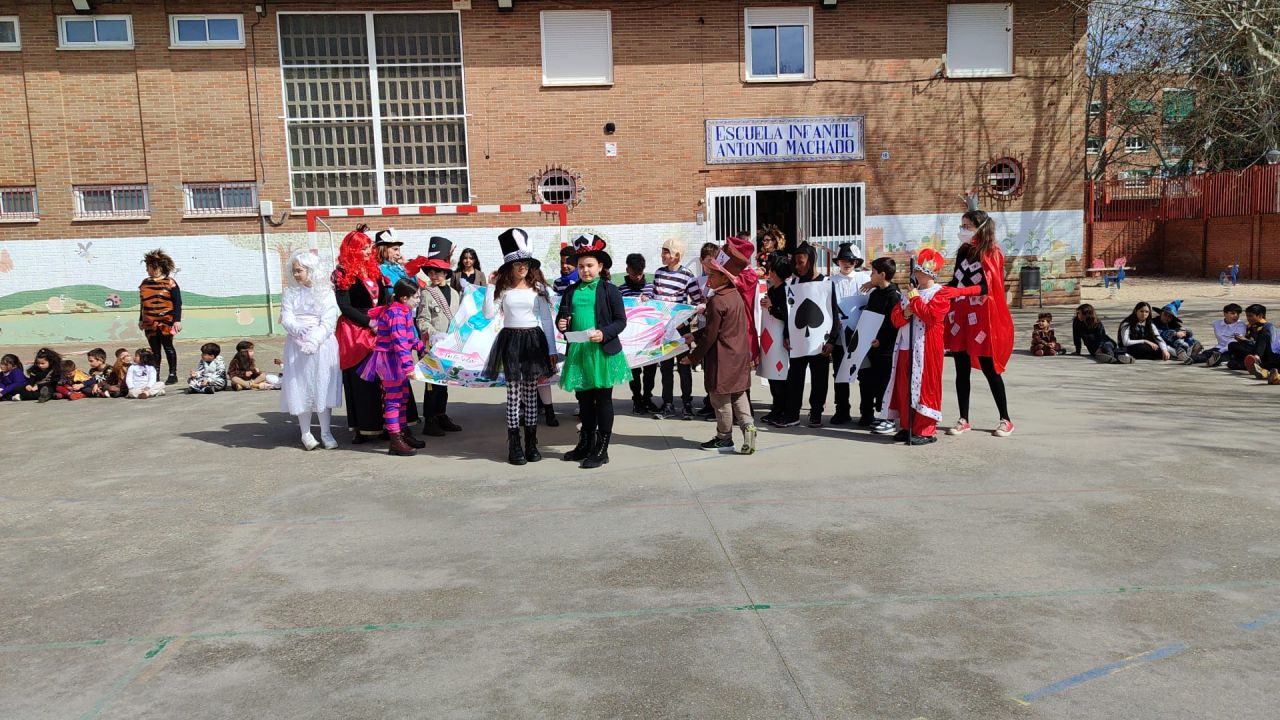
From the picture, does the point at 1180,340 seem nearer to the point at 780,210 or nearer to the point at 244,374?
the point at 780,210

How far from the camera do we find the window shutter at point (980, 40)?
1909 centimetres

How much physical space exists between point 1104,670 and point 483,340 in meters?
5.68

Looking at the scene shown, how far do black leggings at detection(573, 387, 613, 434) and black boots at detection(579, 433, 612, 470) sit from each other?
55mm

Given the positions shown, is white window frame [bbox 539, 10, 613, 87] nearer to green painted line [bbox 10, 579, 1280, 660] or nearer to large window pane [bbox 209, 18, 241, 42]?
large window pane [bbox 209, 18, 241, 42]

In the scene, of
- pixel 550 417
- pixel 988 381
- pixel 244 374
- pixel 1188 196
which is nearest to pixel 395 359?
pixel 550 417

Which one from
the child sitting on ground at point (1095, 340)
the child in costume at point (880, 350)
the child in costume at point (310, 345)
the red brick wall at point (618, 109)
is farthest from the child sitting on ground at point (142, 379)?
the child sitting on ground at point (1095, 340)

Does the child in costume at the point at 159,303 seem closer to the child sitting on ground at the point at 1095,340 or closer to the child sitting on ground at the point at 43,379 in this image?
the child sitting on ground at the point at 43,379

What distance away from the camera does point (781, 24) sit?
18.9 metres

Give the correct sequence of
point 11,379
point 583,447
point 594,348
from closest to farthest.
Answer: point 594,348
point 583,447
point 11,379

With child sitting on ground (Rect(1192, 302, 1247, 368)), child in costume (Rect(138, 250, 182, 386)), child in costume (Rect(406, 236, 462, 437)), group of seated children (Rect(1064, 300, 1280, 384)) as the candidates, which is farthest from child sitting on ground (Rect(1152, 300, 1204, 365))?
child in costume (Rect(138, 250, 182, 386))

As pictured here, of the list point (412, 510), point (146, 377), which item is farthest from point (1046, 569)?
point (146, 377)

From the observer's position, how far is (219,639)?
4172 mm

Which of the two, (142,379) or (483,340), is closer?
(483,340)

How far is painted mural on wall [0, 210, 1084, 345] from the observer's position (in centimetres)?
1792
